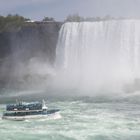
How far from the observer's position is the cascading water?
48062 mm

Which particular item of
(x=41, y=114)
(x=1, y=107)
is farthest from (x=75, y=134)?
(x=1, y=107)

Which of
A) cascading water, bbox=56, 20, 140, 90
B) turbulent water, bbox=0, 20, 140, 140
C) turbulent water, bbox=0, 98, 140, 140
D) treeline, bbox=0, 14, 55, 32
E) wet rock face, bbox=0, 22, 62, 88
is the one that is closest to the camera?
turbulent water, bbox=0, 98, 140, 140

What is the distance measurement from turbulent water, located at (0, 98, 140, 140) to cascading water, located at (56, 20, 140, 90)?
39.9ft

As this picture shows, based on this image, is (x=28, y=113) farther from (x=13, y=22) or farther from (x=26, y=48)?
(x=13, y=22)

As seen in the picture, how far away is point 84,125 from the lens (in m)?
28.2

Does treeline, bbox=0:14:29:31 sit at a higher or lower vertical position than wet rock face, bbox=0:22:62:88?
higher

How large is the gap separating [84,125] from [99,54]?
23.7 m

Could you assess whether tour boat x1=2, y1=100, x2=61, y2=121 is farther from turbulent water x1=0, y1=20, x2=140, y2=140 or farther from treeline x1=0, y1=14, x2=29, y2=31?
treeline x1=0, y1=14, x2=29, y2=31

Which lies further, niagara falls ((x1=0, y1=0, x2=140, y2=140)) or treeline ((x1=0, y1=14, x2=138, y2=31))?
treeline ((x1=0, y1=14, x2=138, y2=31))

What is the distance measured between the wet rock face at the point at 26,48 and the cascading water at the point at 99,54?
170 cm

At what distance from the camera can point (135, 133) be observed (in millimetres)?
25625

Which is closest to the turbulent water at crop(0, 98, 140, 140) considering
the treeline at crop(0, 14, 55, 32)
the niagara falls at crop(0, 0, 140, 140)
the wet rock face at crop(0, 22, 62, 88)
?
the niagara falls at crop(0, 0, 140, 140)

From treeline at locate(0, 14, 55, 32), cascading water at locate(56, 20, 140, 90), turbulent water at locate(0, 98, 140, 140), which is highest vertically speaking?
treeline at locate(0, 14, 55, 32)

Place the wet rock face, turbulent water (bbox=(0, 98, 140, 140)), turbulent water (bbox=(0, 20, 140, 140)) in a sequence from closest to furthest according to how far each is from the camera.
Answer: turbulent water (bbox=(0, 98, 140, 140)), turbulent water (bbox=(0, 20, 140, 140)), the wet rock face
